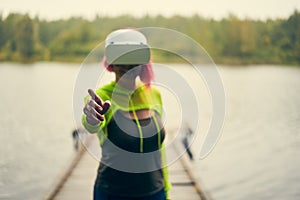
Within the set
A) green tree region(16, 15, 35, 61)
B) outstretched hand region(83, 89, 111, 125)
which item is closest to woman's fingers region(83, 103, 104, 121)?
outstretched hand region(83, 89, 111, 125)

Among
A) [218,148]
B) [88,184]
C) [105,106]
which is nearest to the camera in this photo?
[105,106]

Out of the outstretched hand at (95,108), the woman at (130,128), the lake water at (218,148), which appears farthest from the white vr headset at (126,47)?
the lake water at (218,148)

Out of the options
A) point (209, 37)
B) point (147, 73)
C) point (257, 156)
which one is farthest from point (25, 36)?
point (209, 37)

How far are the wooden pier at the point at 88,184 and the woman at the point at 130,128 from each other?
8.64 feet

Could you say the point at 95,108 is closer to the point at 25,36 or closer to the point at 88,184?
the point at 88,184

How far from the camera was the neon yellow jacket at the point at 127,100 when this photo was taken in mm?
1694

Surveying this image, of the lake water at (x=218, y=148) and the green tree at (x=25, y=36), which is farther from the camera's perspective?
the green tree at (x=25, y=36)

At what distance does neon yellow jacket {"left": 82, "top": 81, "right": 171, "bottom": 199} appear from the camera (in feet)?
5.56

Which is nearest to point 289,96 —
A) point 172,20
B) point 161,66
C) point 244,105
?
point 244,105

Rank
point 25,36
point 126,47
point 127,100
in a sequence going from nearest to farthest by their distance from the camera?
point 126,47 < point 127,100 < point 25,36

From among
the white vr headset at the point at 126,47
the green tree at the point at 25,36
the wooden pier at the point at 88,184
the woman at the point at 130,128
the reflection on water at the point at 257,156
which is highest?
the green tree at the point at 25,36

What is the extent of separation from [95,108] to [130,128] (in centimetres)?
38

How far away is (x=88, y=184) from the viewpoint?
5773 millimetres

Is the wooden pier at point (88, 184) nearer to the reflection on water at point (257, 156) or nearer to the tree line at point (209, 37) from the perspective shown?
the reflection on water at point (257, 156)
